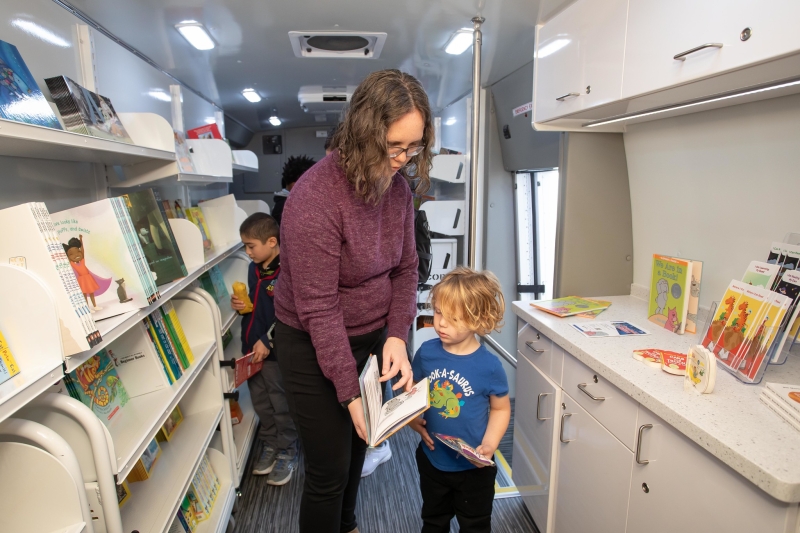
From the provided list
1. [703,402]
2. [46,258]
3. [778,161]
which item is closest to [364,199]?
[46,258]

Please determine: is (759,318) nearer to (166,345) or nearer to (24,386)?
(24,386)

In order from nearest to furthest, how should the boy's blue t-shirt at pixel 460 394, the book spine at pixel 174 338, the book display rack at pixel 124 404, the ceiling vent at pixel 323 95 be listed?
the book display rack at pixel 124 404, the boy's blue t-shirt at pixel 460 394, the book spine at pixel 174 338, the ceiling vent at pixel 323 95

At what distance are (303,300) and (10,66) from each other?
87 centimetres

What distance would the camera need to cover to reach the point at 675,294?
1.67 meters

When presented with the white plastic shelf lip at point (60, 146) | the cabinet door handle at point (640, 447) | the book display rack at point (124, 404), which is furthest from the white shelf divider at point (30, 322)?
the cabinet door handle at point (640, 447)

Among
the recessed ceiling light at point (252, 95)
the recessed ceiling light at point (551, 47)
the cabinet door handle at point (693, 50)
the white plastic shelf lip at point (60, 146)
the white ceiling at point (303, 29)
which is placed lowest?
the white plastic shelf lip at point (60, 146)

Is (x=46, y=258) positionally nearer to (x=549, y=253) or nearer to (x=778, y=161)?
(x=778, y=161)

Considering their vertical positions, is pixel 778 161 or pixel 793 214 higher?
pixel 778 161

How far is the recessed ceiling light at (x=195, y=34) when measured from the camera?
1.95m

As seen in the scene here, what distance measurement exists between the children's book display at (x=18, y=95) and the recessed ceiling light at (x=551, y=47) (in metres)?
1.66

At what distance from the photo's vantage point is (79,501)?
85cm

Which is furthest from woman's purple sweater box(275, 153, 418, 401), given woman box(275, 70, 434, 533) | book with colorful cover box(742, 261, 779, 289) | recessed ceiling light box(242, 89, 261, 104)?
recessed ceiling light box(242, 89, 261, 104)

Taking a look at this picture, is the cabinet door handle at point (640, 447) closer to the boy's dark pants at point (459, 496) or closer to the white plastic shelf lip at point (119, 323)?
the boy's dark pants at point (459, 496)

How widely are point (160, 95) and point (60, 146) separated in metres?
1.58
